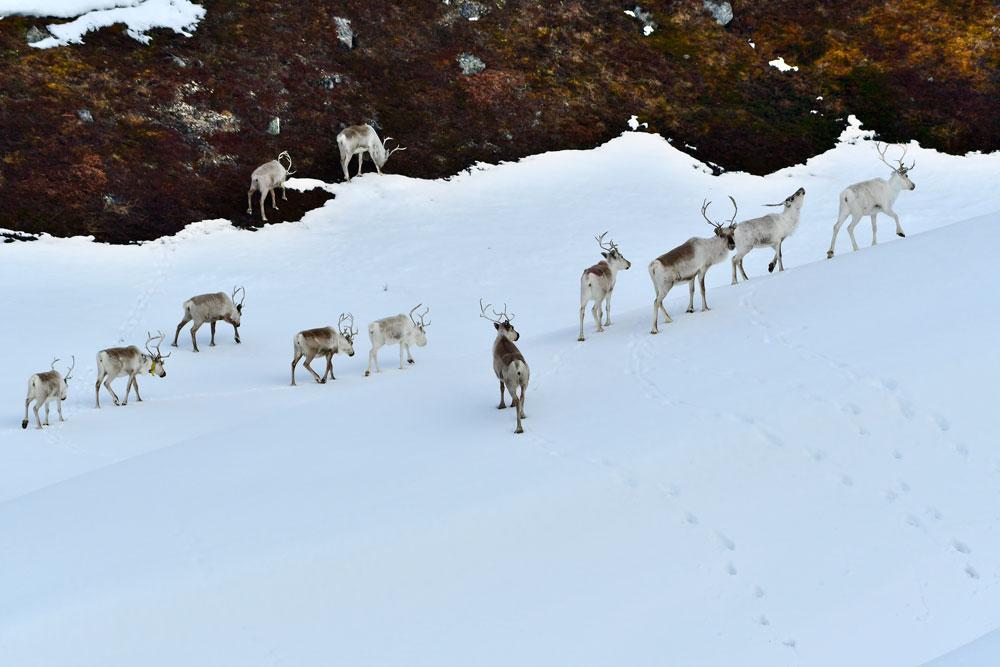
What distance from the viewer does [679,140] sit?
3753 cm

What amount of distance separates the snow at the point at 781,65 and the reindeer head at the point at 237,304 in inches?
1061

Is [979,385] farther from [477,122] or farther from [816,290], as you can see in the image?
[477,122]

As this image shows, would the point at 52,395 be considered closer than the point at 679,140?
Yes

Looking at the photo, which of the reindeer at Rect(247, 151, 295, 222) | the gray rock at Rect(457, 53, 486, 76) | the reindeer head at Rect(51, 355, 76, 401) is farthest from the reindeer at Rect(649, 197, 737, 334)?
the gray rock at Rect(457, 53, 486, 76)

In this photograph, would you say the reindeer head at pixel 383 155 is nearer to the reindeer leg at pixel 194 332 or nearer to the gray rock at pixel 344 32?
the gray rock at pixel 344 32

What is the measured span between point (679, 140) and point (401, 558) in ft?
95.2

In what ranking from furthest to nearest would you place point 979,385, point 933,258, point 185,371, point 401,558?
point 185,371 → point 933,258 → point 979,385 → point 401,558

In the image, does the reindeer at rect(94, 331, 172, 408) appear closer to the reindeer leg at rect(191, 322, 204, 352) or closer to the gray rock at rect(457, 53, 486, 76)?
the reindeer leg at rect(191, 322, 204, 352)

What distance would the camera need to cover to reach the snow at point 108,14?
3703 cm

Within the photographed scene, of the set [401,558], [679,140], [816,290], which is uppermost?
[679,140]

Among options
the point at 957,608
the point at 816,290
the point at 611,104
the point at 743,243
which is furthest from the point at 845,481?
the point at 611,104

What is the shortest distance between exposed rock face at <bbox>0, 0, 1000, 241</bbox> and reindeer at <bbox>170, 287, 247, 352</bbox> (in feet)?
22.5

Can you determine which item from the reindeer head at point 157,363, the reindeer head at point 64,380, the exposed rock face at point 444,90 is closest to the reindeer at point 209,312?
the reindeer head at point 157,363

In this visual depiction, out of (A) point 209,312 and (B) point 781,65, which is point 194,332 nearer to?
(A) point 209,312
